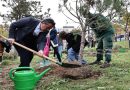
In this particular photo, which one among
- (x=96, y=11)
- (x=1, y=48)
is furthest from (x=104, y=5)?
(x=1, y=48)

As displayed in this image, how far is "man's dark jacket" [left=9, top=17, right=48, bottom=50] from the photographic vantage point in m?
6.08

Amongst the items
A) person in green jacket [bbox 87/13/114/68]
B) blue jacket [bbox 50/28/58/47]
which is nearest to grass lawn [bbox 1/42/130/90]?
person in green jacket [bbox 87/13/114/68]

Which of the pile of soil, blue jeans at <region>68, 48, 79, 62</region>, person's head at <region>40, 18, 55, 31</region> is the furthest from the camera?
blue jeans at <region>68, 48, 79, 62</region>

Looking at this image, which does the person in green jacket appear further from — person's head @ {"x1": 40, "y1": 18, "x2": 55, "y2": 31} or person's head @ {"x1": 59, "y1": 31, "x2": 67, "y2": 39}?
person's head @ {"x1": 40, "y1": 18, "x2": 55, "y2": 31}

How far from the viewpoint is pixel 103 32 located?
8.29 m

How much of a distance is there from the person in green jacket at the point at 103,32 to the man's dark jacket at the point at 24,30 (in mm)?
1951

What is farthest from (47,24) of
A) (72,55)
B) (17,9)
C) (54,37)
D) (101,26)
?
(17,9)

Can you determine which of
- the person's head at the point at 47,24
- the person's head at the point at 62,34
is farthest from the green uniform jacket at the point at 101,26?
the person's head at the point at 47,24

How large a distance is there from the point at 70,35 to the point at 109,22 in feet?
4.77

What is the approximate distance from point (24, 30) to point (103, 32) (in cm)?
279

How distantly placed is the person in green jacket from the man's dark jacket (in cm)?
195

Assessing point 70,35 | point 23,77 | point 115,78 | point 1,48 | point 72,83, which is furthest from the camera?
point 70,35

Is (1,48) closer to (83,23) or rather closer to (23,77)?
(83,23)

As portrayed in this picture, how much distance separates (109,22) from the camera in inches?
314
